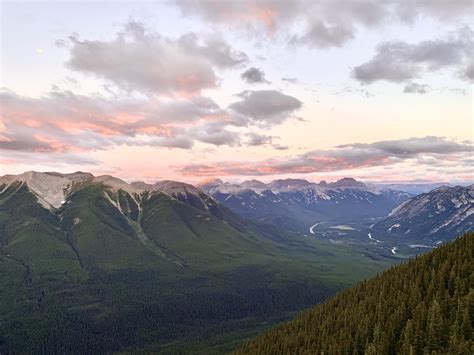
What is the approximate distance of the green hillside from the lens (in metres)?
128

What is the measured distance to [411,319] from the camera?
499 feet

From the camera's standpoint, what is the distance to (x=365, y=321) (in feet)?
537

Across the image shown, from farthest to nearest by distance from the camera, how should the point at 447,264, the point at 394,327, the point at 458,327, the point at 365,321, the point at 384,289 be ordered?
the point at 384,289, the point at 447,264, the point at 365,321, the point at 394,327, the point at 458,327

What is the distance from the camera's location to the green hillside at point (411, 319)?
128 m

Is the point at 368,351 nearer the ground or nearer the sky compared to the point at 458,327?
nearer the ground

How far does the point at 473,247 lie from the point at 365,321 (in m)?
66.8

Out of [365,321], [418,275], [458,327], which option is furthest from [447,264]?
[458,327]

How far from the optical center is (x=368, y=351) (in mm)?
134000

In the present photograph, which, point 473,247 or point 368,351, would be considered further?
point 473,247

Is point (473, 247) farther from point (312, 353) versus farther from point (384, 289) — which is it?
point (312, 353)

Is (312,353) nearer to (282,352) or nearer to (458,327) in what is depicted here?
(282,352)

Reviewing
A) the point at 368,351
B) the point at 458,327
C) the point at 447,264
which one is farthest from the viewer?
the point at 447,264

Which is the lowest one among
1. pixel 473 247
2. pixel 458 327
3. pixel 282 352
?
pixel 282 352

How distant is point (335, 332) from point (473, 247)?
73.9 meters
